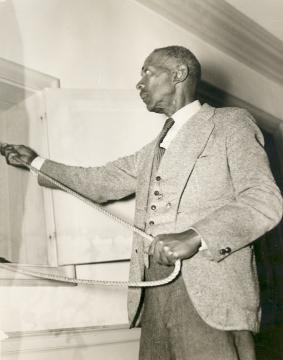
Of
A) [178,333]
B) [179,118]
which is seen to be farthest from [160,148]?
[178,333]

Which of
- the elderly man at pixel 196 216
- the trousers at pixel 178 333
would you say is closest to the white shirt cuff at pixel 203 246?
the elderly man at pixel 196 216

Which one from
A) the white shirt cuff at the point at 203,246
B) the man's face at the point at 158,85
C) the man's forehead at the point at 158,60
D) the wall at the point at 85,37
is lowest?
the white shirt cuff at the point at 203,246

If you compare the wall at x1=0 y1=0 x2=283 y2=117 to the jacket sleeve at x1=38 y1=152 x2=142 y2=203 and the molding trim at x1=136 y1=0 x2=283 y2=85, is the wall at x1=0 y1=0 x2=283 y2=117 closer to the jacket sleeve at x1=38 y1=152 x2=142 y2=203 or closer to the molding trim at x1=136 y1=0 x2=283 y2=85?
the molding trim at x1=136 y1=0 x2=283 y2=85

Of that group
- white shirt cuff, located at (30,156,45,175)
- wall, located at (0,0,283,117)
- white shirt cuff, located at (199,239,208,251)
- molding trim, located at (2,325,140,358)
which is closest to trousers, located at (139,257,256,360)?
white shirt cuff, located at (199,239,208,251)

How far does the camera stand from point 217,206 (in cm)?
110

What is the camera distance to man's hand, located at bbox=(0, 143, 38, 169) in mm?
1315

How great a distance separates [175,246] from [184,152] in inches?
12.1

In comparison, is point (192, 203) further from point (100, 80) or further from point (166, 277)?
point (100, 80)

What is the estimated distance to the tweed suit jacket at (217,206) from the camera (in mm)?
986

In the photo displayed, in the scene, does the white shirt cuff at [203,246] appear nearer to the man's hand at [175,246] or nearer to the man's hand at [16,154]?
the man's hand at [175,246]

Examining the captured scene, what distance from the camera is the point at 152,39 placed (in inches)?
85.7

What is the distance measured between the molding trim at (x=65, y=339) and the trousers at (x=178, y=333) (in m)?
0.29

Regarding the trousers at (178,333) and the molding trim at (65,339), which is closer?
the trousers at (178,333)

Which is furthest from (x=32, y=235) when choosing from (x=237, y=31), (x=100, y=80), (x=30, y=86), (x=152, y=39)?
(x=237, y=31)
